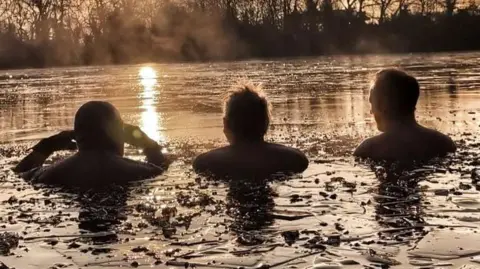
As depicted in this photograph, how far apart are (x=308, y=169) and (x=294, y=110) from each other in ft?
28.8

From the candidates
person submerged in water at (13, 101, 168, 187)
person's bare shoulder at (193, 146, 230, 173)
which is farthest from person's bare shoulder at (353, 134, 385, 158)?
person submerged in water at (13, 101, 168, 187)

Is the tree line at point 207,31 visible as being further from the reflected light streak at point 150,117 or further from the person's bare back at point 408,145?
the person's bare back at point 408,145

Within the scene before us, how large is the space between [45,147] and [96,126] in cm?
137

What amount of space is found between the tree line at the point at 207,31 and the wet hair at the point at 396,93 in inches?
2126

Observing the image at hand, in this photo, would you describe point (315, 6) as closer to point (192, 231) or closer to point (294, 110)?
point (294, 110)

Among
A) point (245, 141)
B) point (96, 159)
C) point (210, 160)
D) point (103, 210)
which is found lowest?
point (103, 210)

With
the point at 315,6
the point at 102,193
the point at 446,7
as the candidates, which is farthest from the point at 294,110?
the point at 446,7

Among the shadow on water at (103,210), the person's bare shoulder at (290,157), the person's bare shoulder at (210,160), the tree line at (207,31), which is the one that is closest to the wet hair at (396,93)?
the person's bare shoulder at (290,157)

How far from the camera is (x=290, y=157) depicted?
28.0ft

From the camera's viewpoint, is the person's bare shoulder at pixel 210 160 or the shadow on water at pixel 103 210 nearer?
the shadow on water at pixel 103 210

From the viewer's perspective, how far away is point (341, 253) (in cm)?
485

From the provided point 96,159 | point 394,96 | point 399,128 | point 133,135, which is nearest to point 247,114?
point 133,135

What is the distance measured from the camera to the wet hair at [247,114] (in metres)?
8.38

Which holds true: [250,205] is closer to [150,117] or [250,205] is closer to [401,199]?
[401,199]
